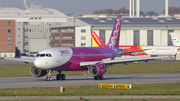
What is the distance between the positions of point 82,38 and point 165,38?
4298 cm

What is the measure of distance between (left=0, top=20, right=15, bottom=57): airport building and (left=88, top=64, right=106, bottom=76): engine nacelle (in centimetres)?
13106

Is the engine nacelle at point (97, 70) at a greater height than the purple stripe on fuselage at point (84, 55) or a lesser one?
lesser

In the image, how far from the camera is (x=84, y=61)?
47.1 metres

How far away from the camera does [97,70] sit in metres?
43.1

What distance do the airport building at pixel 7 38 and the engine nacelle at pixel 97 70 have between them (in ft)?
430

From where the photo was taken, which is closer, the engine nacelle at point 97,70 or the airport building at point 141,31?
the engine nacelle at point 97,70

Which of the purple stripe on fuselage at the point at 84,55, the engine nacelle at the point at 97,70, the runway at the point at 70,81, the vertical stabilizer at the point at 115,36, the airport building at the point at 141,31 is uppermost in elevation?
the airport building at the point at 141,31

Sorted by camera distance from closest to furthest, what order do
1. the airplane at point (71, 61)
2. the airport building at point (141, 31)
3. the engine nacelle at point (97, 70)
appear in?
the airplane at point (71, 61) < the engine nacelle at point (97, 70) < the airport building at point (141, 31)

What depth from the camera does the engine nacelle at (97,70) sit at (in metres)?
42.9

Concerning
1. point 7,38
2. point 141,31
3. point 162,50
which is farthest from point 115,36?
point 7,38

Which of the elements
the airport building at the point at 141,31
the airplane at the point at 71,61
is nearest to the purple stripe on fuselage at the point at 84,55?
the airplane at the point at 71,61

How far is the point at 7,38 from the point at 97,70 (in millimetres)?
134290

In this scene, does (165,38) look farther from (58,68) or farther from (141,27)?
(58,68)

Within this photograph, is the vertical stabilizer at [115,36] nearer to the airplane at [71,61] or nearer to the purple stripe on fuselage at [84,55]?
the purple stripe on fuselage at [84,55]
